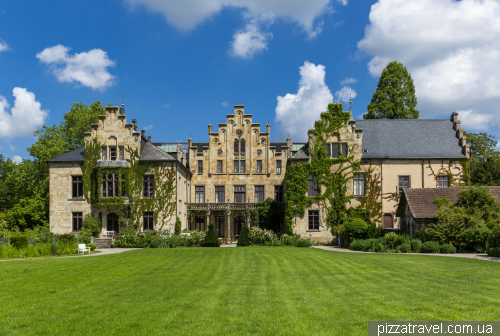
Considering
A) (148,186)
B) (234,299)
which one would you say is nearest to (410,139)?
(148,186)

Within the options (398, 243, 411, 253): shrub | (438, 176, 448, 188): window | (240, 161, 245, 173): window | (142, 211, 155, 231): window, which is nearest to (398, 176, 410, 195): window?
(438, 176, 448, 188): window

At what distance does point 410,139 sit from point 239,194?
18113 mm

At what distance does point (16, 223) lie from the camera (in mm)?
43625

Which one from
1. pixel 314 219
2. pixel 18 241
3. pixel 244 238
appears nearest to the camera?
pixel 18 241

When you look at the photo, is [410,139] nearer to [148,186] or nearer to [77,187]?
[148,186]

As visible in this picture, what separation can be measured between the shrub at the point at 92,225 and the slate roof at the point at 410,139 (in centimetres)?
2522

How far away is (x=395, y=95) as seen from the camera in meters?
48.6

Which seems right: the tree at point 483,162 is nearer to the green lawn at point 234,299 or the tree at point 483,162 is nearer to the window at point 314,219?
the window at point 314,219

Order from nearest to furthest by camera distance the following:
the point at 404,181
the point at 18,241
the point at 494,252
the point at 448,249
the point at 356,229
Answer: the point at 494,252 → the point at 18,241 → the point at 448,249 → the point at 356,229 → the point at 404,181

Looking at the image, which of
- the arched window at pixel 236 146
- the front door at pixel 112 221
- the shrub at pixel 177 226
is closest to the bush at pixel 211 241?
the shrub at pixel 177 226

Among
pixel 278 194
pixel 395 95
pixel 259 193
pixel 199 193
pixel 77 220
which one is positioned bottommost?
pixel 77 220

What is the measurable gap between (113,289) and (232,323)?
4853mm

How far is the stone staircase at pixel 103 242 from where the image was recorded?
112 feet

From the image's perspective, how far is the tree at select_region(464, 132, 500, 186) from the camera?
135 feet
